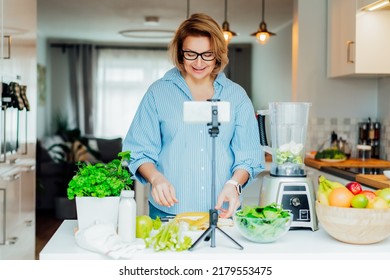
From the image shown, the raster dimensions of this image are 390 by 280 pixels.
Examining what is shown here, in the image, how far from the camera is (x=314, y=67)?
5.30 m

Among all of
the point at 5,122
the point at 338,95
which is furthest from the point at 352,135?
the point at 5,122

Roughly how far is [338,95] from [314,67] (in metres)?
0.32

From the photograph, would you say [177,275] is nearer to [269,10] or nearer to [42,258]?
[42,258]

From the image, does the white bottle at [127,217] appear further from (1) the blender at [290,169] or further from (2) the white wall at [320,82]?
(2) the white wall at [320,82]

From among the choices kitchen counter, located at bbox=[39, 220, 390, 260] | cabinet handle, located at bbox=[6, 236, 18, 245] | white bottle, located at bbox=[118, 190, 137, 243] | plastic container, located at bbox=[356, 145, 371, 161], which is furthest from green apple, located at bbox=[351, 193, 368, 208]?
plastic container, located at bbox=[356, 145, 371, 161]

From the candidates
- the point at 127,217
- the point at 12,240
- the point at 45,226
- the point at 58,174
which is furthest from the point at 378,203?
the point at 58,174

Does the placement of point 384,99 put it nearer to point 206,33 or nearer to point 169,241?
point 206,33

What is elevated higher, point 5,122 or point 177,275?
point 5,122

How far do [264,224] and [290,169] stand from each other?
1.27 feet

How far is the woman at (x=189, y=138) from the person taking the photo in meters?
2.41

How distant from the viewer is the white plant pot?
1899mm

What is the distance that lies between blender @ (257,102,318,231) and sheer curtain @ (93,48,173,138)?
1002 cm

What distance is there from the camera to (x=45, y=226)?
23.1ft

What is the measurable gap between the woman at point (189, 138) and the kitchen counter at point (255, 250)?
0.46m
